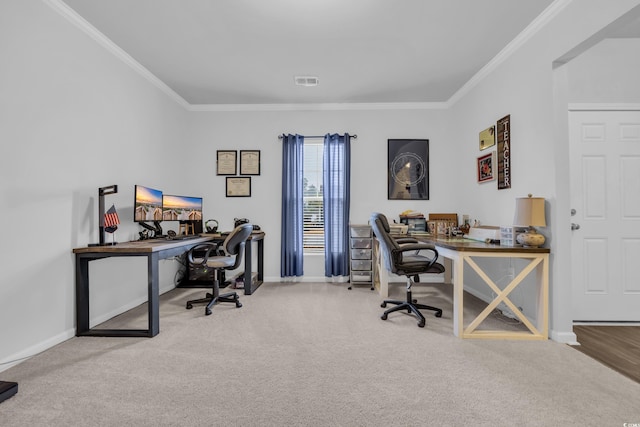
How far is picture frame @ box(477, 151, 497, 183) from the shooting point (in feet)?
11.3

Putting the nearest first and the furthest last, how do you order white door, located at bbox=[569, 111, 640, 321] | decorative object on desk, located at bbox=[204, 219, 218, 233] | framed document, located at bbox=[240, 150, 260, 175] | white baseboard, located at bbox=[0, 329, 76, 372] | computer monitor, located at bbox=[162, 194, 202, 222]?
white baseboard, located at bbox=[0, 329, 76, 372] < white door, located at bbox=[569, 111, 640, 321] < computer monitor, located at bbox=[162, 194, 202, 222] < decorative object on desk, located at bbox=[204, 219, 218, 233] < framed document, located at bbox=[240, 150, 260, 175]

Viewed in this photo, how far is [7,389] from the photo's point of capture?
1.69 metres

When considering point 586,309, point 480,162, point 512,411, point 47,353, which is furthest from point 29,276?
point 586,309

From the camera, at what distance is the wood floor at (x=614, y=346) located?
81.9 inches

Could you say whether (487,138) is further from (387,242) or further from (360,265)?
(360,265)

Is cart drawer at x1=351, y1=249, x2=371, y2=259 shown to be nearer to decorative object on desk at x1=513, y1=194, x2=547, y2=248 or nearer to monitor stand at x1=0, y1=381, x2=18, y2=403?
decorative object on desk at x1=513, y1=194, x2=547, y2=248

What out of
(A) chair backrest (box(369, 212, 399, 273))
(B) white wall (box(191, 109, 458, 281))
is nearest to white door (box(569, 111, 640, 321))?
(A) chair backrest (box(369, 212, 399, 273))

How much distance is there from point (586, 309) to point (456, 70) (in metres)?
2.98

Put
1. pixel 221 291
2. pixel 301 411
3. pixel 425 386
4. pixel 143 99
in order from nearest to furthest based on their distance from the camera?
pixel 301 411 < pixel 425 386 < pixel 143 99 < pixel 221 291

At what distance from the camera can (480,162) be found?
376 cm

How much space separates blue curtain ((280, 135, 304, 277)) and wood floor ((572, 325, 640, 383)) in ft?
11.0

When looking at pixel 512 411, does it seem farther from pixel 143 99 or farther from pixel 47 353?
pixel 143 99

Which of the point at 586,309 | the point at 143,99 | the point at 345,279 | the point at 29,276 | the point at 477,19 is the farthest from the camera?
the point at 345,279

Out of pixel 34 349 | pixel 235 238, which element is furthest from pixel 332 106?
pixel 34 349
